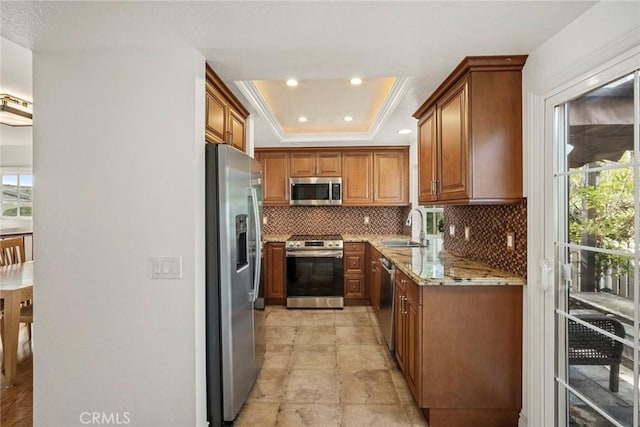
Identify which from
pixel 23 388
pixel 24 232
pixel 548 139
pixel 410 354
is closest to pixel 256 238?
pixel 410 354

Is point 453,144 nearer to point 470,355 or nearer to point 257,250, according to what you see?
point 470,355

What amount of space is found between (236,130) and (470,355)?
2431 millimetres

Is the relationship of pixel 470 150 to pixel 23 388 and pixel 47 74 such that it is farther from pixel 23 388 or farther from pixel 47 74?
pixel 23 388

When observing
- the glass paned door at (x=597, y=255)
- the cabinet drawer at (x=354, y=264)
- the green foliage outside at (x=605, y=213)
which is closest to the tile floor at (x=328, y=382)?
the cabinet drawer at (x=354, y=264)

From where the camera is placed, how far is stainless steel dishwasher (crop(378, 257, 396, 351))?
2.66 m

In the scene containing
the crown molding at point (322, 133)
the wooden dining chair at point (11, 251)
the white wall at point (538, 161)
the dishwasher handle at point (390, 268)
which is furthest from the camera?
the wooden dining chair at point (11, 251)

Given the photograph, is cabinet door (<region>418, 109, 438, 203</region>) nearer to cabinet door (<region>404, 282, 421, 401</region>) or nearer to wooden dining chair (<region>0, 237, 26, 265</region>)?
cabinet door (<region>404, 282, 421, 401</region>)

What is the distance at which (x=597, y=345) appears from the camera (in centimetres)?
146

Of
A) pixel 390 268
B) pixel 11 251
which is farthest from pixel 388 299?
pixel 11 251

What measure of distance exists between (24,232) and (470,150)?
723 cm

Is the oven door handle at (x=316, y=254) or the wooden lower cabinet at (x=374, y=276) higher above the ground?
the oven door handle at (x=316, y=254)

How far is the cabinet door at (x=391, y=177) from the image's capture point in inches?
181

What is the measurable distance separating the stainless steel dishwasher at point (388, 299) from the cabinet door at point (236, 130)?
5.68 ft

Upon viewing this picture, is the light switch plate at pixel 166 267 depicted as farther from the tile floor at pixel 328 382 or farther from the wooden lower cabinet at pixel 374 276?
the wooden lower cabinet at pixel 374 276
